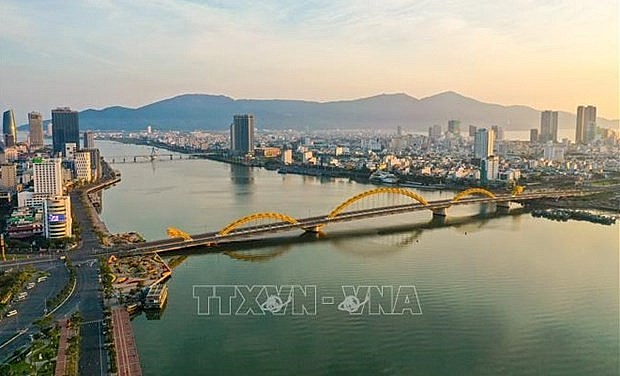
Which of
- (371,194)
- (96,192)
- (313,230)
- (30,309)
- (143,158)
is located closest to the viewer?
(30,309)

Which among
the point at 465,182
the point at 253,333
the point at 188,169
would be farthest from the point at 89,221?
the point at 188,169

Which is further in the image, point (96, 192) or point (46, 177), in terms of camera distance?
point (96, 192)

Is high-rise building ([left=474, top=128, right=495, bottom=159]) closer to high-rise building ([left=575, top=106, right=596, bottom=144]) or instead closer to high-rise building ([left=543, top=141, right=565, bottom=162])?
high-rise building ([left=543, top=141, right=565, bottom=162])

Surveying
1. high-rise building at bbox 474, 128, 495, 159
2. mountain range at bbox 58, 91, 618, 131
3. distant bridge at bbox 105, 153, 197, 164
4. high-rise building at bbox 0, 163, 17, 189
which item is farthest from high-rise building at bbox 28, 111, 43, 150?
mountain range at bbox 58, 91, 618, 131

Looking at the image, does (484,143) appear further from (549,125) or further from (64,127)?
(64,127)

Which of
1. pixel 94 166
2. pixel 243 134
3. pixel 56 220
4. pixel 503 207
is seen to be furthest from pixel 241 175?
pixel 56 220

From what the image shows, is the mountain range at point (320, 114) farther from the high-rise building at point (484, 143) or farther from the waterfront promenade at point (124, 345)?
the waterfront promenade at point (124, 345)
